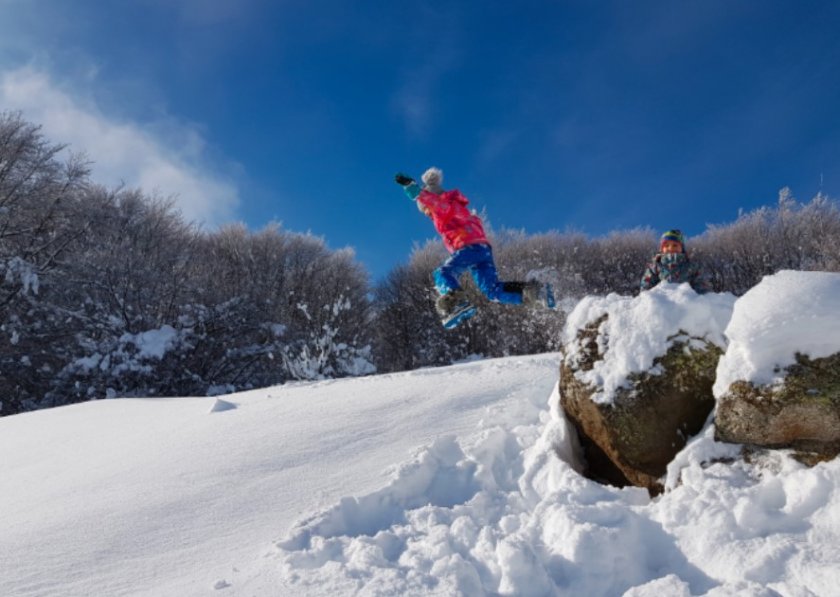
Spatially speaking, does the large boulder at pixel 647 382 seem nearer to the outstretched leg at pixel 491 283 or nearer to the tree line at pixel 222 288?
the outstretched leg at pixel 491 283

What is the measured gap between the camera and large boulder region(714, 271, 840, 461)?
213 centimetres

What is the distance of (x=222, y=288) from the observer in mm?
15672

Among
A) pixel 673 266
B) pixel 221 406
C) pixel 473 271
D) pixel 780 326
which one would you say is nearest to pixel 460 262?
pixel 473 271

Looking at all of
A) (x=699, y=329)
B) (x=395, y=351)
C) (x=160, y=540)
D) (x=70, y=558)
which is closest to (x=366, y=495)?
(x=160, y=540)

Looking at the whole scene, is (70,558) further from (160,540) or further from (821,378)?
(821,378)

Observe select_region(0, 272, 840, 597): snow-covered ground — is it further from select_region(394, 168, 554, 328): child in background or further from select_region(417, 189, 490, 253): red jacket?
select_region(417, 189, 490, 253): red jacket

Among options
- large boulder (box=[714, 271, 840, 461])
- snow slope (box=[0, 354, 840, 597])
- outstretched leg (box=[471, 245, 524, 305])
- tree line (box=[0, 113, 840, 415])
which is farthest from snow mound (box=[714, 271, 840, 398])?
tree line (box=[0, 113, 840, 415])

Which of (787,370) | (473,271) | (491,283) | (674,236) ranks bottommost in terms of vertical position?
(787,370)

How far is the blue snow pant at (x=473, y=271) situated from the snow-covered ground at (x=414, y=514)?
56.6 inches

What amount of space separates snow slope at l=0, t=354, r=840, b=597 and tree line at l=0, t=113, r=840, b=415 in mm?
4340

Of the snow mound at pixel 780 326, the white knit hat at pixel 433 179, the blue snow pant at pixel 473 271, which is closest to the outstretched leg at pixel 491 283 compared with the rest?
the blue snow pant at pixel 473 271

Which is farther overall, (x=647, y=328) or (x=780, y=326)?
(x=647, y=328)

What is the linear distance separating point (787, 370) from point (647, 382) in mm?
593

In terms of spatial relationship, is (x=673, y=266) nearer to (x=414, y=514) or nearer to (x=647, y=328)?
(x=647, y=328)
